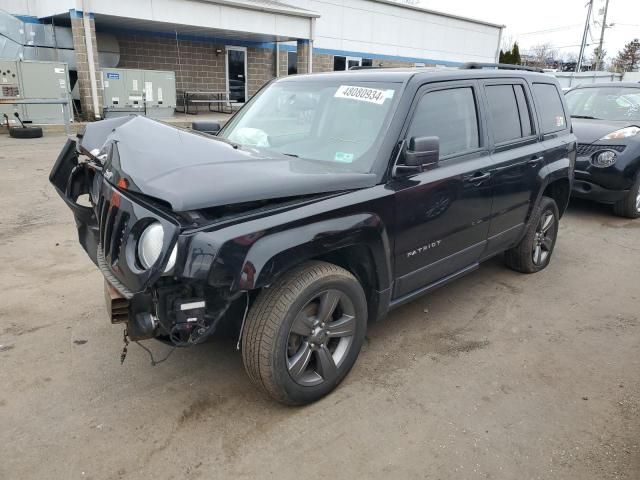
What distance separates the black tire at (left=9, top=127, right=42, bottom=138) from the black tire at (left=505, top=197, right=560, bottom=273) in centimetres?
1213

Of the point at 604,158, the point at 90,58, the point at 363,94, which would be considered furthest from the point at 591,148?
the point at 90,58

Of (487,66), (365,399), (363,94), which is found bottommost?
(365,399)

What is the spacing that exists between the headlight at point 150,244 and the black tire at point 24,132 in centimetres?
1218

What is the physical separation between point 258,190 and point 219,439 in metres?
1.32

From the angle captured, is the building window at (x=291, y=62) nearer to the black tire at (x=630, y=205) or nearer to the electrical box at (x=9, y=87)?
the electrical box at (x=9, y=87)

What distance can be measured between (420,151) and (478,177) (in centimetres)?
92

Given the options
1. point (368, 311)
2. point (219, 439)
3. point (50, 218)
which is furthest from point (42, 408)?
point (50, 218)

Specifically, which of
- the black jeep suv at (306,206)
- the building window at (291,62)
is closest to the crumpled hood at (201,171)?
the black jeep suv at (306,206)

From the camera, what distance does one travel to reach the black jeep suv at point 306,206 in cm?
238

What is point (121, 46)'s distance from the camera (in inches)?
701

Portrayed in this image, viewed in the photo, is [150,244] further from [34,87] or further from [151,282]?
[34,87]

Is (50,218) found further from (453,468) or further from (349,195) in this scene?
(453,468)

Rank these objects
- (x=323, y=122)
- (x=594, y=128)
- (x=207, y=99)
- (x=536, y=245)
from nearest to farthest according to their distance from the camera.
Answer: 1. (x=323, y=122)
2. (x=536, y=245)
3. (x=594, y=128)
4. (x=207, y=99)

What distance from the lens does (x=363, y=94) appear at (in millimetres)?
3373
